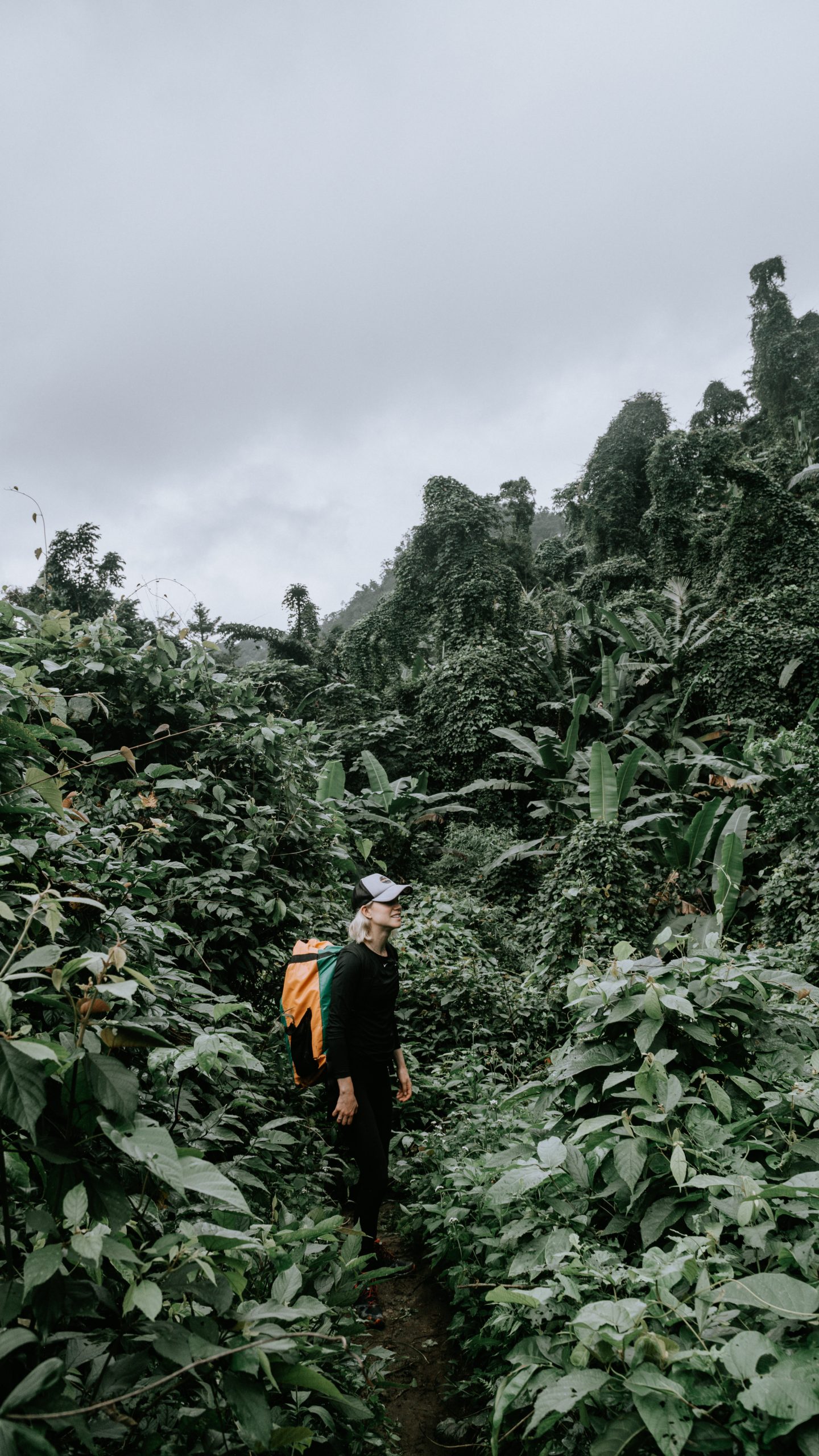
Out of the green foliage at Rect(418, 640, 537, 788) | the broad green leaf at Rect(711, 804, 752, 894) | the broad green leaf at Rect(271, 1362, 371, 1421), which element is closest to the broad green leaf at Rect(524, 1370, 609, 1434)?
the broad green leaf at Rect(271, 1362, 371, 1421)

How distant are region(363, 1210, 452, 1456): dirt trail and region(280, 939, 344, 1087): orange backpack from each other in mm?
815

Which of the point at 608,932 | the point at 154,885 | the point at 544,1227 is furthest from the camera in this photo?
the point at 608,932

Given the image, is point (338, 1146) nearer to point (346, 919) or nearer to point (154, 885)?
point (346, 919)

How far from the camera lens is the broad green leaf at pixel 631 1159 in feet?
5.73

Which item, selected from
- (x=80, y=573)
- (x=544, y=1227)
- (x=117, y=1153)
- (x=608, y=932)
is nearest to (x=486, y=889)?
(x=608, y=932)

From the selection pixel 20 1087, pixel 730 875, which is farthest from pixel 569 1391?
pixel 730 875

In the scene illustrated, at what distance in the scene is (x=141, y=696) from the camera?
3.67m

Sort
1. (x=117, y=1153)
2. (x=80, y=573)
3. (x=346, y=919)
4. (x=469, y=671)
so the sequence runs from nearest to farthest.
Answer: (x=117, y=1153)
(x=346, y=919)
(x=469, y=671)
(x=80, y=573)

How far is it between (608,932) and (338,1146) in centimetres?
241

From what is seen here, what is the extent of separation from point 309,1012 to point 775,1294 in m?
1.91

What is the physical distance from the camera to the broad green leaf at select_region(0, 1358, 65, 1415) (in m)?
0.81

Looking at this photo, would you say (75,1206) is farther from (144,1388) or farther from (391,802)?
(391,802)

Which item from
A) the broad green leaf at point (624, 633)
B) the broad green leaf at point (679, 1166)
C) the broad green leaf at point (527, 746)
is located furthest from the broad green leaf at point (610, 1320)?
the broad green leaf at point (624, 633)

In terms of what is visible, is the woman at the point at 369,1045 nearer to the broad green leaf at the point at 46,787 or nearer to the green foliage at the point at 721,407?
the broad green leaf at the point at 46,787
